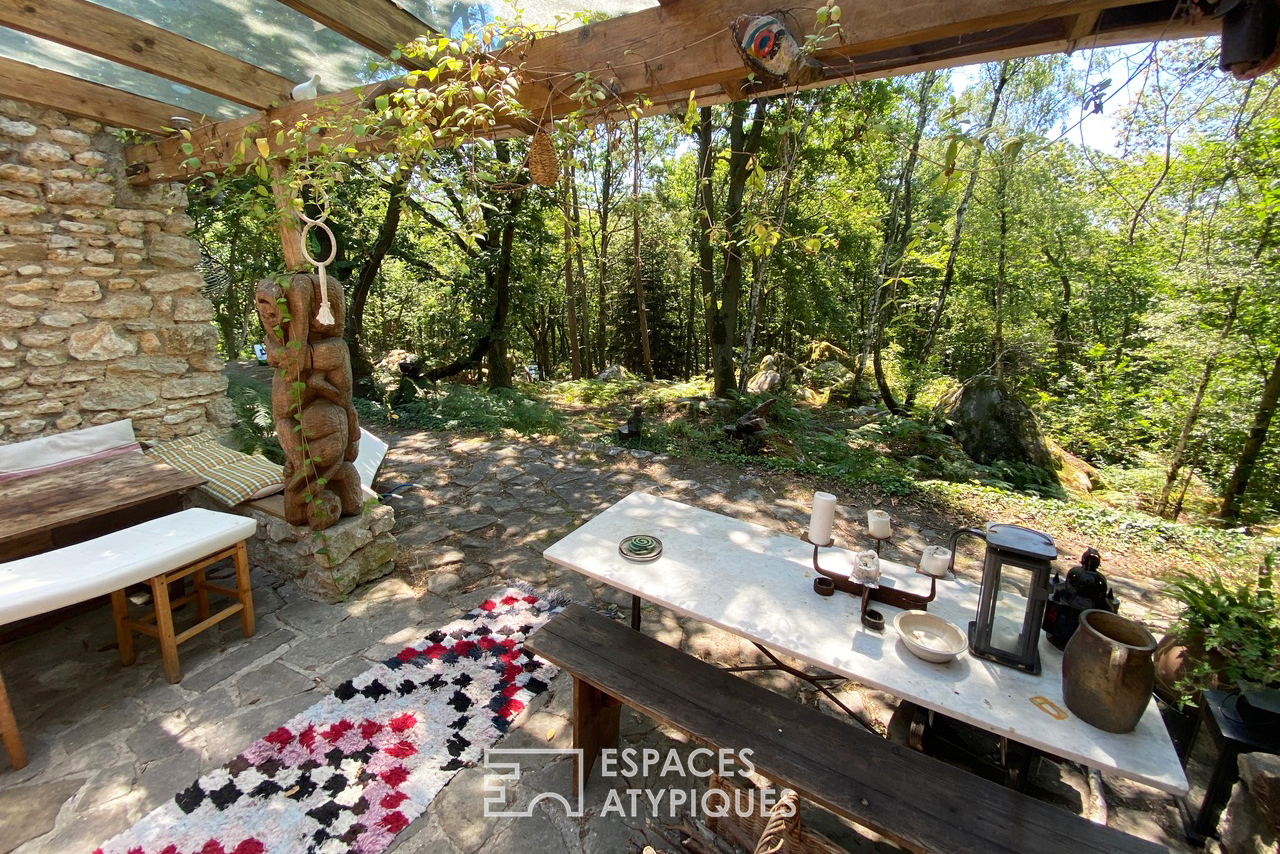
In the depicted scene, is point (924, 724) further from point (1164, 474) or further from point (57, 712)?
point (1164, 474)

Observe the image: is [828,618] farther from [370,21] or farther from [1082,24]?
[370,21]

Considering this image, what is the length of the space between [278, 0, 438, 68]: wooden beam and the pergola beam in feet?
1.13

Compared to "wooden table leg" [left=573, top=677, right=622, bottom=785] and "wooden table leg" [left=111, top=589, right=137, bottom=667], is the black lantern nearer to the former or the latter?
"wooden table leg" [left=573, top=677, right=622, bottom=785]

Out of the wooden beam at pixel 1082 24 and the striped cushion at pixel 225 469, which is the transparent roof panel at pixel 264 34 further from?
the wooden beam at pixel 1082 24

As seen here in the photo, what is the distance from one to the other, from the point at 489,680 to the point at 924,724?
1.87 metres

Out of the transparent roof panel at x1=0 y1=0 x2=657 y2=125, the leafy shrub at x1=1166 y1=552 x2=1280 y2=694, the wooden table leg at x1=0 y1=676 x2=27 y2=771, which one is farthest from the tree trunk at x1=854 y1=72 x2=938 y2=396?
the wooden table leg at x1=0 y1=676 x2=27 y2=771

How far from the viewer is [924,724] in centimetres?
197

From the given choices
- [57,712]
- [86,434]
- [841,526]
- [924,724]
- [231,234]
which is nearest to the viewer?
[924,724]

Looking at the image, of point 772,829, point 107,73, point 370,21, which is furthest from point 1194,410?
point 107,73

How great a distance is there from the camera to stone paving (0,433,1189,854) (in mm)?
1874

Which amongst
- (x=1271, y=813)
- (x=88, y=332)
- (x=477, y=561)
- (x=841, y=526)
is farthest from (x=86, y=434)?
(x=1271, y=813)

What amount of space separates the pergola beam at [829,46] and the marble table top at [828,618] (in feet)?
5.91

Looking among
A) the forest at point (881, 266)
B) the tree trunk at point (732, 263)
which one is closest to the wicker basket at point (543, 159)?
the forest at point (881, 266)

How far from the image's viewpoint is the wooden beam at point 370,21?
2186mm
